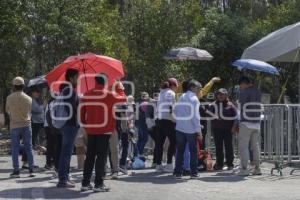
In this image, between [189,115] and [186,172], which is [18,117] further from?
[186,172]

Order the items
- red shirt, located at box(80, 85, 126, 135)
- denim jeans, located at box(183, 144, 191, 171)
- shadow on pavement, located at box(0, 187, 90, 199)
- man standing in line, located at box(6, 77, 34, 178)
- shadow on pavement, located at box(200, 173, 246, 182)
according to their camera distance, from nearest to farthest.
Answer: shadow on pavement, located at box(0, 187, 90, 199) < red shirt, located at box(80, 85, 126, 135) < shadow on pavement, located at box(200, 173, 246, 182) < man standing in line, located at box(6, 77, 34, 178) < denim jeans, located at box(183, 144, 191, 171)

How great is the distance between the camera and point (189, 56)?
60.5 feet

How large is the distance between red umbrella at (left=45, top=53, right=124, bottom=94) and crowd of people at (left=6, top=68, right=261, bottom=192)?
27 centimetres

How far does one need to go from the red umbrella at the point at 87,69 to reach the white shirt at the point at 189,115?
131 cm

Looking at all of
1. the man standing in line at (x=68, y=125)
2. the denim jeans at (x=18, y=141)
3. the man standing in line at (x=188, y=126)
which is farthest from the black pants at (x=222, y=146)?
the denim jeans at (x=18, y=141)

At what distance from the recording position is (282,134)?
13773mm

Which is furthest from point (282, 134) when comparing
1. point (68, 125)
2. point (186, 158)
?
point (68, 125)

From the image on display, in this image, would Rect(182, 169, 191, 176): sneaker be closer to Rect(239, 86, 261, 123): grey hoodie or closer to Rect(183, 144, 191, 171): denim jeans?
Rect(183, 144, 191, 171): denim jeans

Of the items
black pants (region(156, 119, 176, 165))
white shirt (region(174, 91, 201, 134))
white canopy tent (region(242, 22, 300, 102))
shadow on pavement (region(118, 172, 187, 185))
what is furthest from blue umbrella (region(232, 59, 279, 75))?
shadow on pavement (region(118, 172, 187, 185))

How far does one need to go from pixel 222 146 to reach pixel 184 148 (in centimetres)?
163

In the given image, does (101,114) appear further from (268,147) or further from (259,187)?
(268,147)

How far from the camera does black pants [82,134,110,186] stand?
10.9 meters

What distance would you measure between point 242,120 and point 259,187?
196 cm

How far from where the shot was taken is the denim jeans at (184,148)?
492 inches
